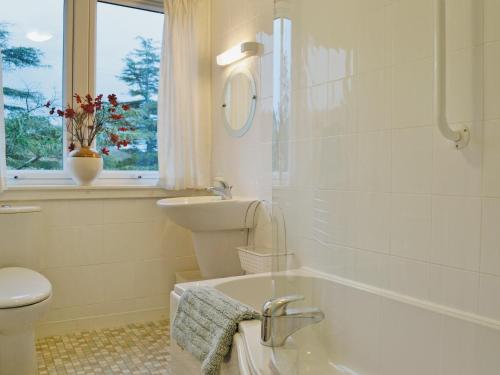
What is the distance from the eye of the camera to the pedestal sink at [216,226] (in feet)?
7.74

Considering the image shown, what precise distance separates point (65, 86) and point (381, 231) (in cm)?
209

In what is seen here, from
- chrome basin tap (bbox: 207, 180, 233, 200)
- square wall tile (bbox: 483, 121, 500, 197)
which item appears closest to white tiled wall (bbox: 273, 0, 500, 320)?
square wall tile (bbox: 483, 121, 500, 197)

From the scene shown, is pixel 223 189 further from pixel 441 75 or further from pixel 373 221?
pixel 441 75

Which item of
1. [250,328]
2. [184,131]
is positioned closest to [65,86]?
[184,131]

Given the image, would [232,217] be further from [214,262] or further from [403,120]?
[403,120]

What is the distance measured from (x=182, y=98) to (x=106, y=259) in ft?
3.71

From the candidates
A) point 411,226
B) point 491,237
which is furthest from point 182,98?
point 491,237

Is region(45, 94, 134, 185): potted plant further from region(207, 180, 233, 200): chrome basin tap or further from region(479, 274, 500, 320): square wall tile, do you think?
region(479, 274, 500, 320): square wall tile

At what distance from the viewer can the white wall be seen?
2473 millimetres

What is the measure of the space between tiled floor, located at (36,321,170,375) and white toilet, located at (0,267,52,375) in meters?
0.20

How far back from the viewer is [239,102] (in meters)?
2.71

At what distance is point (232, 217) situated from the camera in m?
2.46

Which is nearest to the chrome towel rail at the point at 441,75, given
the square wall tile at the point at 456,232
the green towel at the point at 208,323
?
the square wall tile at the point at 456,232

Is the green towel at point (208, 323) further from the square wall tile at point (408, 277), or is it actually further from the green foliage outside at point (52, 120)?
the green foliage outside at point (52, 120)
